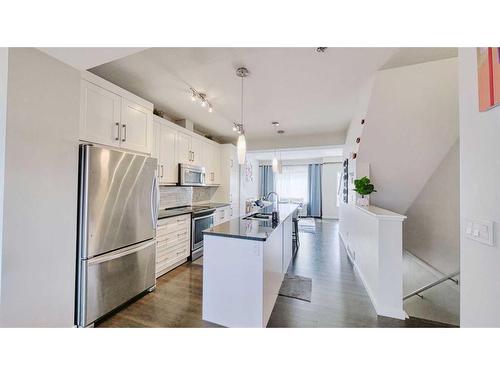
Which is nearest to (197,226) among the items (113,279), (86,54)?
(113,279)

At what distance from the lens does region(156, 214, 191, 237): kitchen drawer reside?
275 centimetres

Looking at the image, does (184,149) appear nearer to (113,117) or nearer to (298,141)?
Result: (113,117)

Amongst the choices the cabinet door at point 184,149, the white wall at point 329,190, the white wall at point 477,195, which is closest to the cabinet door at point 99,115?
the cabinet door at point 184,149

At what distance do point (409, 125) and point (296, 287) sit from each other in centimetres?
259

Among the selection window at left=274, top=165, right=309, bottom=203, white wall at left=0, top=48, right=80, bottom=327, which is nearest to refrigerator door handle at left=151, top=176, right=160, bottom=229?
white wall at left=0, top=48, right=80, bottom=327

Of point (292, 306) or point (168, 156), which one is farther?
point (168, 156)

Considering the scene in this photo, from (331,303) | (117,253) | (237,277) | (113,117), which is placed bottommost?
(331,303)

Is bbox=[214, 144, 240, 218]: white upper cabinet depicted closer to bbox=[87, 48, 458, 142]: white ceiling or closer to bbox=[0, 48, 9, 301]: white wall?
bbox=[87, 48, 458, 142]: white ceiling

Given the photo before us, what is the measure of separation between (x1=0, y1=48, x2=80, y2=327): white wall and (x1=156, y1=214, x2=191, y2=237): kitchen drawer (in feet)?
3.69

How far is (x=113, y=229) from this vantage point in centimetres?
192

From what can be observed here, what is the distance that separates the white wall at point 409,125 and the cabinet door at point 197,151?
9.69ft
